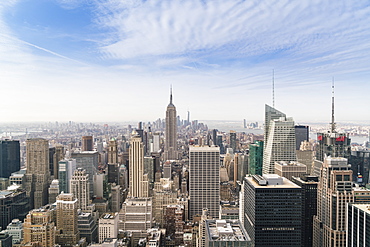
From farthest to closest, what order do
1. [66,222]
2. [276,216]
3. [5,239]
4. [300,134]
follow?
1. [300,134]
2. [66,222]
3. [5,239]
4. [276,216]

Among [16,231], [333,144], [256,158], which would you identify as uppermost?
[333,144]

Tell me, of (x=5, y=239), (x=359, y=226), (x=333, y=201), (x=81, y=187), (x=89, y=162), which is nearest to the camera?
(x=359, y=226)

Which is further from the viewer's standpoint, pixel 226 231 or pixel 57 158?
pixel 57 158

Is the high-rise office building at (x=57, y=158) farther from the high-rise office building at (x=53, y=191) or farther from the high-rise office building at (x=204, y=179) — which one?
the high-rise office building at (x=204, y=179)

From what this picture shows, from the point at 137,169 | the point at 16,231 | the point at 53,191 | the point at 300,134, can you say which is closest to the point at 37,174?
the point at 53,191

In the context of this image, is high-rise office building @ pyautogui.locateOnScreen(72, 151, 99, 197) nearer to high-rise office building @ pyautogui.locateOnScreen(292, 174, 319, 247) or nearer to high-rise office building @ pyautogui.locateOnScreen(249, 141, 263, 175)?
high-rise office building @ pyautogui.locateOnScreen(249, 141, 263, 175)

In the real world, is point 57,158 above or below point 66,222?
above

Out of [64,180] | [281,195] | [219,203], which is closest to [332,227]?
[281,195]

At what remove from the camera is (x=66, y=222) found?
9.80 meters

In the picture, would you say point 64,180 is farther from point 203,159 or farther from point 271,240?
point 271,240

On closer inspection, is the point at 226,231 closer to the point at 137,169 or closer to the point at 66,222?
the point at 66,222

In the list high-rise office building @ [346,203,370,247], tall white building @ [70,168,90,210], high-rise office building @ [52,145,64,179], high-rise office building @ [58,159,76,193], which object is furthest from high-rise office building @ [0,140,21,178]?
high-rise office building @ [346,203,370,247]

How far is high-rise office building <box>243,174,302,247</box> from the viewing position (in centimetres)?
696

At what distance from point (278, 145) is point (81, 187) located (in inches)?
336
